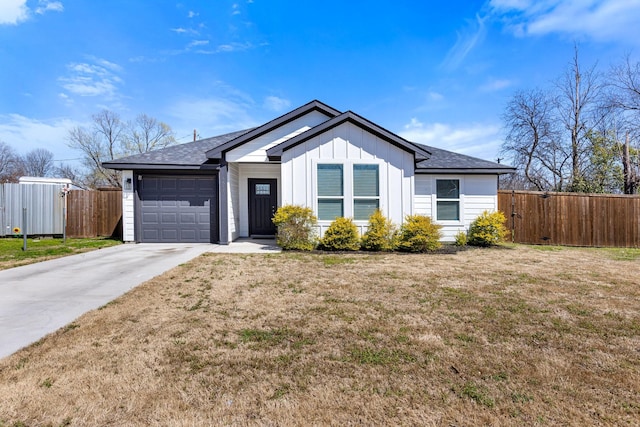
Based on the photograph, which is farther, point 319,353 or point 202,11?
point 202,11

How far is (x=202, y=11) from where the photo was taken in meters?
10.9

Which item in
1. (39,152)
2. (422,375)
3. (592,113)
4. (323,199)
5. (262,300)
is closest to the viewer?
(422,375)

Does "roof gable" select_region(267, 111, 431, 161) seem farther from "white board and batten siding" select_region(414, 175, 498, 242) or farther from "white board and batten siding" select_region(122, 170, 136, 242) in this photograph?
"white board and batten siding" select_region(122, 170, 136, 242)

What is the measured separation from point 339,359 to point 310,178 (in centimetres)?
710

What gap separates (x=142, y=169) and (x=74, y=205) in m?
4.67

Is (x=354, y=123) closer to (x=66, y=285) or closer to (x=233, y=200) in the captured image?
(x=233, y=200)

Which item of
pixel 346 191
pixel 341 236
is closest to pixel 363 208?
pixel 346 191

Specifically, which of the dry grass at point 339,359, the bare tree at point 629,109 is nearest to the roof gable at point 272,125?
the dry grass at point 339,359

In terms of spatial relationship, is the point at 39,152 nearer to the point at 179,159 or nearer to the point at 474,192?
the point at 179,159

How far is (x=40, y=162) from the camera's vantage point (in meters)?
35.1

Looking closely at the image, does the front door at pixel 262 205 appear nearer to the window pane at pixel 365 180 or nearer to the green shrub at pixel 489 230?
the window pane at pixel 365 180

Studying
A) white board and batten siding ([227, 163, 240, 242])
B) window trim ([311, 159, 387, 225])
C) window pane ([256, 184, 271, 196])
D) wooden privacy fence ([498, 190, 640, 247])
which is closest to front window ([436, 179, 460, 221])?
wooden privacy fence ([498, 190, 640, 247])

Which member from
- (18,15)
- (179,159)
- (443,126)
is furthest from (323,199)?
(443,126)

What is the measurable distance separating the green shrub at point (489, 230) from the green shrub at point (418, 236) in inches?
86.3
